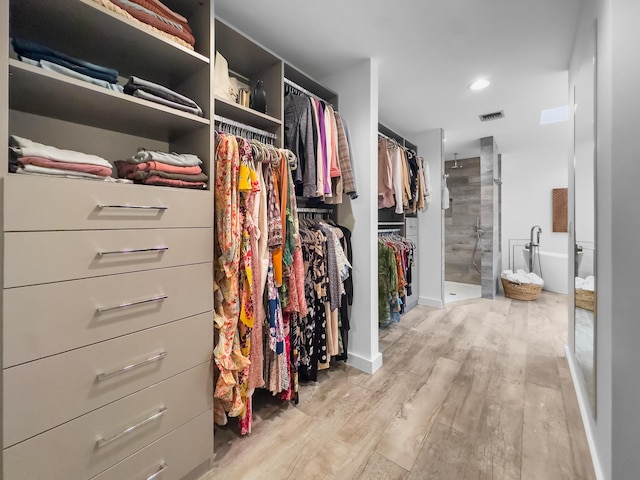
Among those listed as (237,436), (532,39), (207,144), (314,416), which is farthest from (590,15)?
(237,436)

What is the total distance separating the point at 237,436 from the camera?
4.77 ft

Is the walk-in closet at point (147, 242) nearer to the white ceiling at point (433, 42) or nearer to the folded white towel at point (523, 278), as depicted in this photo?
the white ceiling at point (433, 42)

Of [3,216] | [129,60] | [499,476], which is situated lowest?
[499,476]

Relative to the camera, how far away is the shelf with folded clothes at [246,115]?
1.47 meters

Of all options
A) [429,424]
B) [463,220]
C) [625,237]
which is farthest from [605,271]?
[463,220]

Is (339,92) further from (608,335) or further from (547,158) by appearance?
(547,158)

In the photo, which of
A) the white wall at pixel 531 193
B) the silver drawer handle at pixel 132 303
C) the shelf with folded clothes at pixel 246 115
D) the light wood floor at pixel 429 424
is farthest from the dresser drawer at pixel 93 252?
the white wall at pixel 531 193

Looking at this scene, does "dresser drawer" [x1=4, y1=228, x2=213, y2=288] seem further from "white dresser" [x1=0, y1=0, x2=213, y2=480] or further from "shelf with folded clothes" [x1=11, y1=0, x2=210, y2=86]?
"shelf with folded clothes" [x1=11, y1=0, x2=210, y2=86]

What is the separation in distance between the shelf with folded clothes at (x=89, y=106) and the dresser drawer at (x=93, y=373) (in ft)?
2.93

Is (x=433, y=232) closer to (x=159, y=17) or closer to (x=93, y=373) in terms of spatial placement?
(x=159, y=17)

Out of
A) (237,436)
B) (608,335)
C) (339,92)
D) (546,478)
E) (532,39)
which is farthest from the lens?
(339,92)

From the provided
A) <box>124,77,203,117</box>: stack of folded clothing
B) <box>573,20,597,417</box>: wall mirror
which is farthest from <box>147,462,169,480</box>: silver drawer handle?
<box>573,20,597,417</box>: wall mirror

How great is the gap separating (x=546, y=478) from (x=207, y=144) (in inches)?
85.4

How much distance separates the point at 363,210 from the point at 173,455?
1775 millimetres
